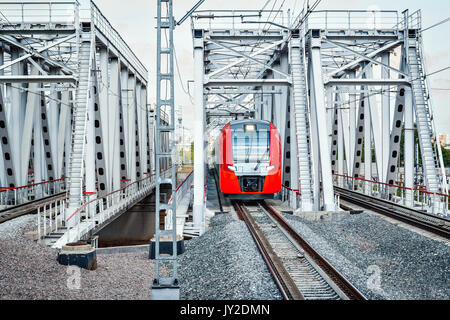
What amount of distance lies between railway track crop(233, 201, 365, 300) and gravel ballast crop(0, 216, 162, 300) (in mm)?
2650

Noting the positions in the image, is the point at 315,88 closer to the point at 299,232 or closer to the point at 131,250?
the point at 299,232

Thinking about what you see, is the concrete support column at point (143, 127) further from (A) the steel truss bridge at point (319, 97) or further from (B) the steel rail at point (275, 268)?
(B) the steel rail at point (275, 268)

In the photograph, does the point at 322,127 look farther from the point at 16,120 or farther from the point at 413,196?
the point at 16,120

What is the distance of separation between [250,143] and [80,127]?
6.58 metres

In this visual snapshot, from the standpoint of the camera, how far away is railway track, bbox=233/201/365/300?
7027 millimetres

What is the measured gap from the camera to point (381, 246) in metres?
11.4

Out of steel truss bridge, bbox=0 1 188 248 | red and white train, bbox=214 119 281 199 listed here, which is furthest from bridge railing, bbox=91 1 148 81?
red and white train, bbox=214 119 281 199

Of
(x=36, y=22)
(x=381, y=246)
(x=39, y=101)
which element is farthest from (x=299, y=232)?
(x=39, y=101)

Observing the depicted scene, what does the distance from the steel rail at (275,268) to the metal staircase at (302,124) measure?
2.79m

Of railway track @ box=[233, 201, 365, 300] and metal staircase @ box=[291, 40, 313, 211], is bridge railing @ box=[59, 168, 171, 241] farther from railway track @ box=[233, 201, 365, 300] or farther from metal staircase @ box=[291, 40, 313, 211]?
metal staircase @ box=[291, 40, 313, 211]

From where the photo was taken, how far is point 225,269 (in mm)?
8586

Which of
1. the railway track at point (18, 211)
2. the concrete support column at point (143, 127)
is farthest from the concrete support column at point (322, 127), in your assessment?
the concrete support column at point (143, 127)

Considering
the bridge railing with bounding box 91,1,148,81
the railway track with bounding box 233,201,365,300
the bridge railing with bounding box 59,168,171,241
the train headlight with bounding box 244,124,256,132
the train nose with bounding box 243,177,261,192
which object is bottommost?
the railway track with bounding box 233,201,365,300

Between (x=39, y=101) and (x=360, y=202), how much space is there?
16443 millimetres
